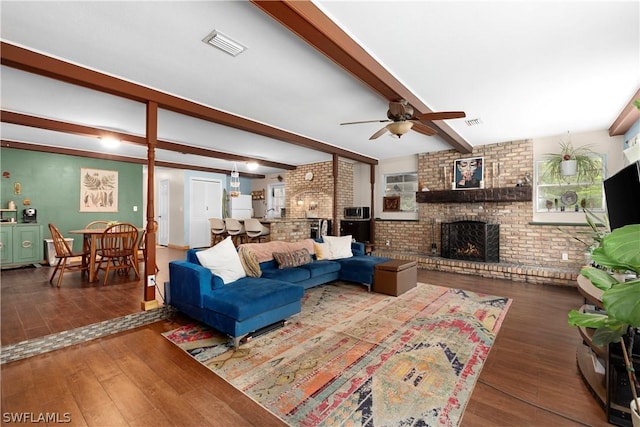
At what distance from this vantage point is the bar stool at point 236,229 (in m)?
6.94

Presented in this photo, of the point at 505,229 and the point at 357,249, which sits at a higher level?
the point at 505,229

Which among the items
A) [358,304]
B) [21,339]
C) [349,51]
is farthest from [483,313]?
[21,339]

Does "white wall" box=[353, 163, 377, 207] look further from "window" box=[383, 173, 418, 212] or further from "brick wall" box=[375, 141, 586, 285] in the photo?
"brick wall" box=[375, 141, 586, 285]

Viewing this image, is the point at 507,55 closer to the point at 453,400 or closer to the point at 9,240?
the point at 453,400

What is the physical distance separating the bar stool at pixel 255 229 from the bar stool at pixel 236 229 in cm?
22

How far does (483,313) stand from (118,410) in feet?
11.5

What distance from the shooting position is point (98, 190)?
6.72 meters

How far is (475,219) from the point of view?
580cm

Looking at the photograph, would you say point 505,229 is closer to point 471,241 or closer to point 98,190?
point 471,241

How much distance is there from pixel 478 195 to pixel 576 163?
1.53m

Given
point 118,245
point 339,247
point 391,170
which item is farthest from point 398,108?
point 118,245

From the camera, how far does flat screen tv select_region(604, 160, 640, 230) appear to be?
157cm

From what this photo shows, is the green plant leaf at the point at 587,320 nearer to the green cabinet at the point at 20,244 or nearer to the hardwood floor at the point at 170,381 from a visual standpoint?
the hardwood floor at the point at 170,381
